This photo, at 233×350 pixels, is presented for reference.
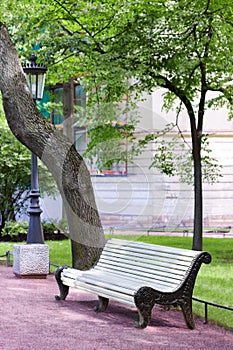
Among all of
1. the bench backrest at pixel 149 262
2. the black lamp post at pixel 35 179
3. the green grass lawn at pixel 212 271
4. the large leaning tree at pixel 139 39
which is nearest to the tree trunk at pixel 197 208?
the large leaning tree at pixel 139 39

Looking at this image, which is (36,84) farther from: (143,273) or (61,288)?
(143,273)

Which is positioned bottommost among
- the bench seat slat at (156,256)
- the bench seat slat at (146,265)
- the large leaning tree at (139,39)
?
the bench seat slat at (146,265)

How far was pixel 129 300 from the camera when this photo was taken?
9.64 metres

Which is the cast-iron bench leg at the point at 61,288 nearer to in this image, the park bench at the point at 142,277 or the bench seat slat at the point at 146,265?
the park bench at the point at 142,277

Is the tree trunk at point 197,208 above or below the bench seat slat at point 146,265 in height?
above

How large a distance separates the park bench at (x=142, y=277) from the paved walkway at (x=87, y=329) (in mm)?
283

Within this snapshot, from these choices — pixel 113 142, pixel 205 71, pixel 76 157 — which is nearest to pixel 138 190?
pixel 113 142

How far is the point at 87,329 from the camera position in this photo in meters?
9.62

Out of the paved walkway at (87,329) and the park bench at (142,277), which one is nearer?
the paved walkway at (87,329)

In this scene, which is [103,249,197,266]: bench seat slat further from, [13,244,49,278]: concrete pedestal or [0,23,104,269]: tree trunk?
[13,244,49,278]: concrete pedestal

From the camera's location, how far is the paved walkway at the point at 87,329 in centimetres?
869

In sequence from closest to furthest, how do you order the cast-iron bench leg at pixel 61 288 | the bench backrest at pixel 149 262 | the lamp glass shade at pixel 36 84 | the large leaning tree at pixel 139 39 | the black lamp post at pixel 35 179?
1. the bench backrest at pixel 149 262
2. the cast-iron bench leg at pixel 61 288
3. the black lamp post at pixel 35 179
4. the lamp glass shade at pixel 36 84
5. the large leaning tree at pixel 139 39

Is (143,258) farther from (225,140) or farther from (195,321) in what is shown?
(225,140)

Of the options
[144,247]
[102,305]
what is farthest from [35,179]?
[144,247]
